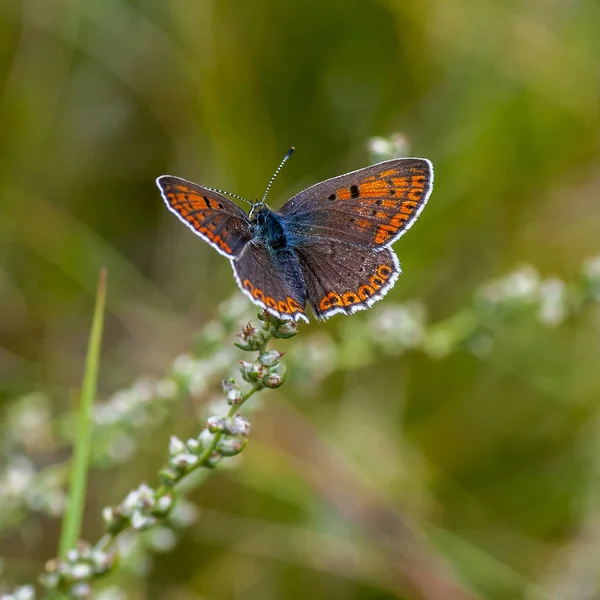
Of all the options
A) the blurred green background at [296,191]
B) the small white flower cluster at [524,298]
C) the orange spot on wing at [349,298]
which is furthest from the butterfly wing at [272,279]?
the blurred green background at [296,191]

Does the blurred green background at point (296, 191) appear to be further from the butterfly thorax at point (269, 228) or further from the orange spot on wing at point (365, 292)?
the orange spot on wing at point (365, 292)

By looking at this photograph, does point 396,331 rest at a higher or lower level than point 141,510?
higher

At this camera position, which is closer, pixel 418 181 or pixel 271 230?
pixel 418 181

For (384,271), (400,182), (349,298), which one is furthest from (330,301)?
(400,182)

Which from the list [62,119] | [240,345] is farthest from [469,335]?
[62,119]

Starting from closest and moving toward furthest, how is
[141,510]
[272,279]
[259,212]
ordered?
[141,510] < [272,279] < [259,212]

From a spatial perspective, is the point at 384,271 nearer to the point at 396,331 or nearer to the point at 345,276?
the point at 345,276
